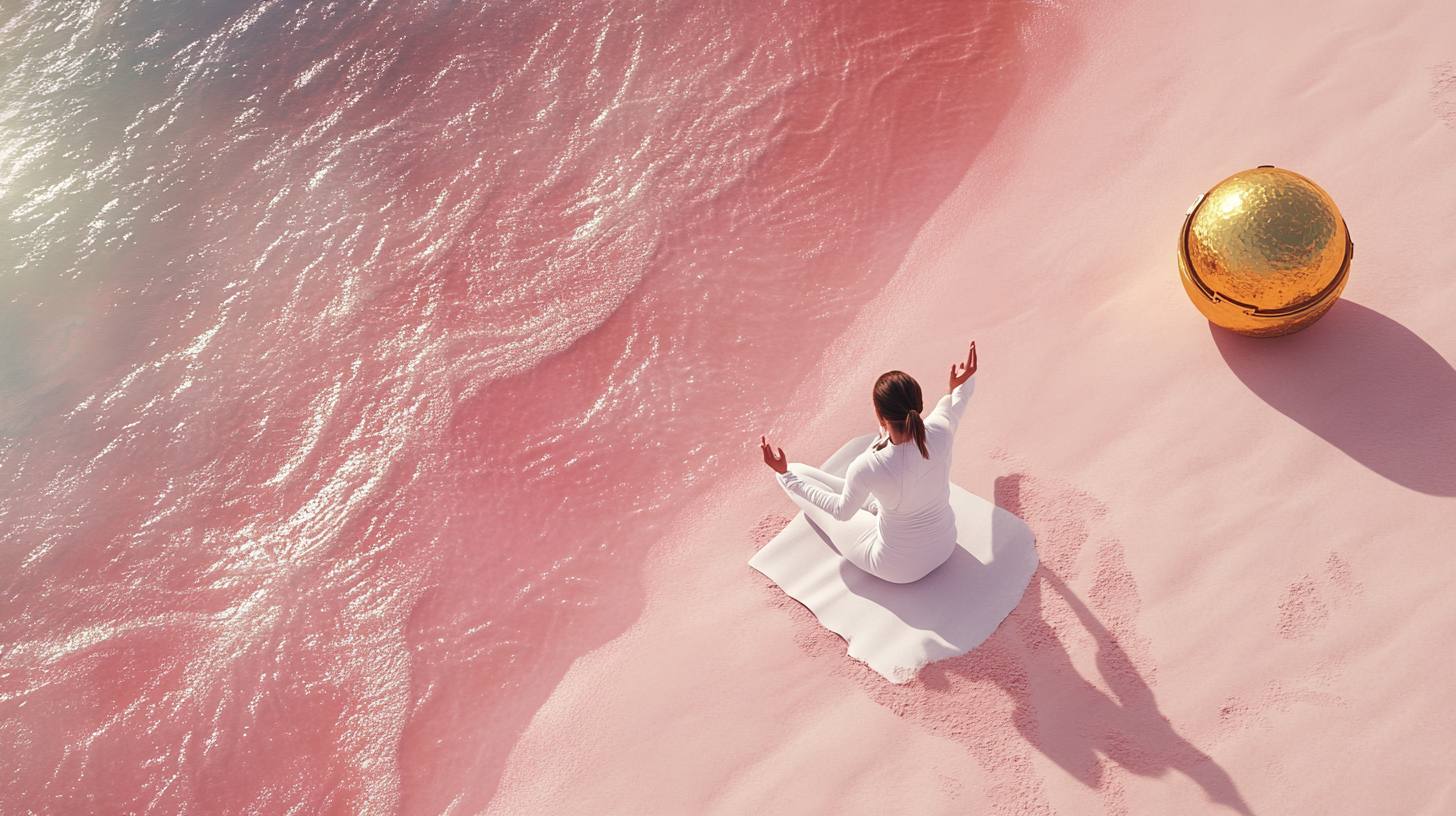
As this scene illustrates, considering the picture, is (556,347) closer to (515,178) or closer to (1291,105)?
(515,178)

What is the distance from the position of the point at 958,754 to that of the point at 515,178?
4075mm

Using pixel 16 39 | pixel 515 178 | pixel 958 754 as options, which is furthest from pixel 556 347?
pixel 16 39

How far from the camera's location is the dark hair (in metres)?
3.03

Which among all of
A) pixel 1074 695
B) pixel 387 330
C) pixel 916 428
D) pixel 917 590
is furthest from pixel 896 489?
pixel 387 330

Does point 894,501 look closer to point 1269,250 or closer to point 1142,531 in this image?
point 1142,531

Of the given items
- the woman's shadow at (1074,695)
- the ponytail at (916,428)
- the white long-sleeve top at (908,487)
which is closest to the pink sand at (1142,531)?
the woman's shadow at (1074,695)

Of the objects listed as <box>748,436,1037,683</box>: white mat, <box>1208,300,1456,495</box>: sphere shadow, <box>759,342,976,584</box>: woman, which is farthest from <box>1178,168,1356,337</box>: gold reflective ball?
<box>748,436,1037,683</box>: white mat

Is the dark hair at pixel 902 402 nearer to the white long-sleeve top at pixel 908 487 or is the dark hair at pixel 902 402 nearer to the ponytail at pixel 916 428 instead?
the ponytail at pixel 916 428

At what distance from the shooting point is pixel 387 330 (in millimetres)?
5000

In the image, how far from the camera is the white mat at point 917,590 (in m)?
3.46

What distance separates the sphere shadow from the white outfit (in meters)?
1.40

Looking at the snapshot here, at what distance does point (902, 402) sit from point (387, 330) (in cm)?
315

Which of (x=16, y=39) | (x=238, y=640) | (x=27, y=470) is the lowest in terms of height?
(x=238, y=640)

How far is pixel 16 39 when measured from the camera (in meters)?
6.77
